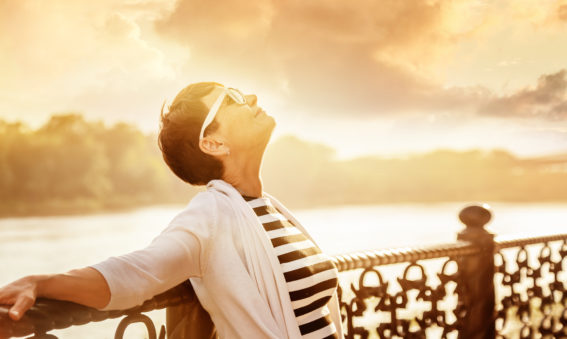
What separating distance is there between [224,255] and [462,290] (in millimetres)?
1810

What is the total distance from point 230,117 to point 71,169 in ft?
117

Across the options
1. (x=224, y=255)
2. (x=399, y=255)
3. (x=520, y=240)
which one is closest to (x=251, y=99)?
(x=224, y=255)

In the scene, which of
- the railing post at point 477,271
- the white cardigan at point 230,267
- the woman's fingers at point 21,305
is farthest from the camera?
the railing post at point 477,271

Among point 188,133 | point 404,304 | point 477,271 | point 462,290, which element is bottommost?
point 404,304

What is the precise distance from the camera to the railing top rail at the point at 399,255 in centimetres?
205

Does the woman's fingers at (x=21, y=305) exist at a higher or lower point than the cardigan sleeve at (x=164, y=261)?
lower

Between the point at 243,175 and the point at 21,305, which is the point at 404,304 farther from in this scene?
the point at 21,305

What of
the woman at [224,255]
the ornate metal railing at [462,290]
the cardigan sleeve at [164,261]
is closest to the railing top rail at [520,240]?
the ornate metal railing at [462,290]

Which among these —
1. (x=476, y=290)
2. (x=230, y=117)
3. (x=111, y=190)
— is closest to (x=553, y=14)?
(x=476, y=290)

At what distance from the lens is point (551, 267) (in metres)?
3.37

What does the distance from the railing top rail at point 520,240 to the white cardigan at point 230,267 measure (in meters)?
1.85

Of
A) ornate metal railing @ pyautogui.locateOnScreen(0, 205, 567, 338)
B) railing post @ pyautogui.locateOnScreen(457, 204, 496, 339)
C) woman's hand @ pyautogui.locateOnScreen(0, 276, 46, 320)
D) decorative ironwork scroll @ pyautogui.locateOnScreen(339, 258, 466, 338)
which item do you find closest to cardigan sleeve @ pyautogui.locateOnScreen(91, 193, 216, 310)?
woman's hand @ pyautogui.locateOnScreen(0, 276, 46, 320)

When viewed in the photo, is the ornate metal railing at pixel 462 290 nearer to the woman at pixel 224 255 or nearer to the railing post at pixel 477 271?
the railing post at pixel 477 271

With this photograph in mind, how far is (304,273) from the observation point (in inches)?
60.0
